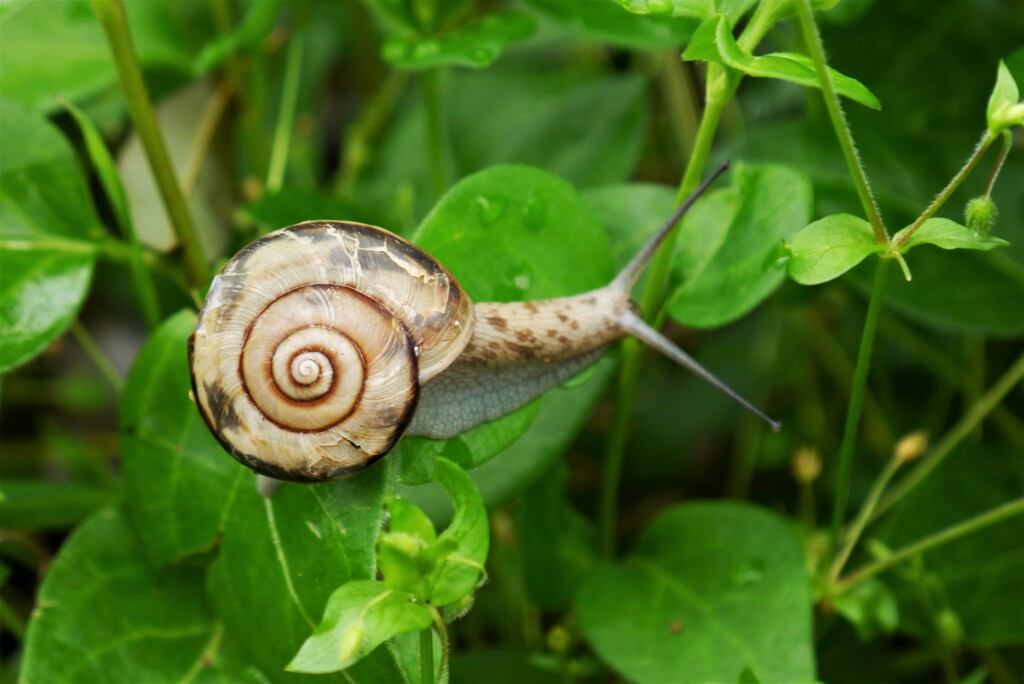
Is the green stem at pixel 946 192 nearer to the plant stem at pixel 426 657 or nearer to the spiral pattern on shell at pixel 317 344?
the spiral pattern on shell at pixel 317 344

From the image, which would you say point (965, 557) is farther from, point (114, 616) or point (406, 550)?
point (114, 616)

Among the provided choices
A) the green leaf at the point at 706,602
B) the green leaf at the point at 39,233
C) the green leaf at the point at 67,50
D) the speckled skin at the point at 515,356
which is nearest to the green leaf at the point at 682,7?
the speckled skin at the point at 515,356

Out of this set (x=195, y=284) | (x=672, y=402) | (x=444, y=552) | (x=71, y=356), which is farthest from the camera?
(x=71, y=356)

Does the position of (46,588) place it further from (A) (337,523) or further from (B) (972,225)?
(B) (972,225)

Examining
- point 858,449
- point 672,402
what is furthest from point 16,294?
point 858,449

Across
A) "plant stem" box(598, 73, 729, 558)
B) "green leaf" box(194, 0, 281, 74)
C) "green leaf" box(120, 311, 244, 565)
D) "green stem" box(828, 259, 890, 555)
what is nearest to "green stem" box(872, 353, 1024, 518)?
"green stem" box(828, 259, 890, 555)

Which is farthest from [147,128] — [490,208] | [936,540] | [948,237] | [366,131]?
[936,540]
